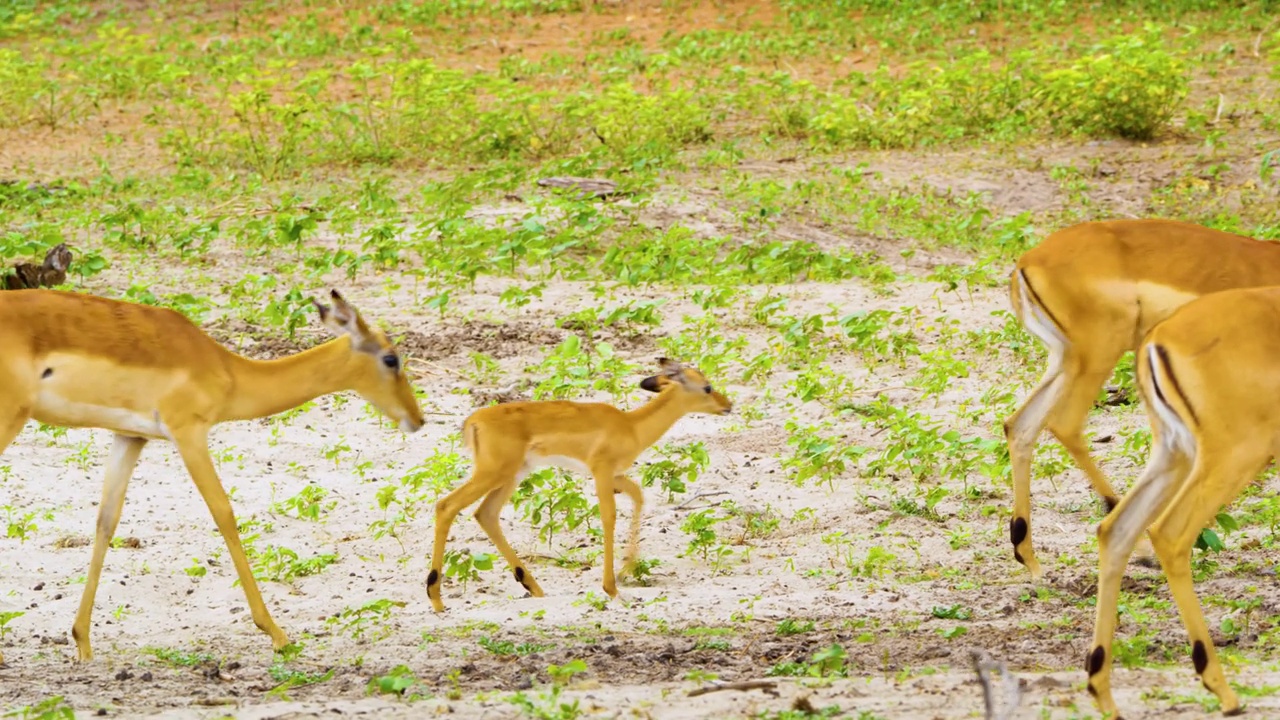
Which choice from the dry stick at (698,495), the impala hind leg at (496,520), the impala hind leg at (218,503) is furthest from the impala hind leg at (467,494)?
the dry stick at (698,495)

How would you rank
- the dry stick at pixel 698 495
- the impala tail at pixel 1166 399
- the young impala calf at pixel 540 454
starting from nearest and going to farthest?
the impala tail at pixel 1166 399 < the young impala calf at pixel 540 454 < the dry stick at pixel 698 495

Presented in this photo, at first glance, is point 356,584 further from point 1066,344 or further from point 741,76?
point 741,76

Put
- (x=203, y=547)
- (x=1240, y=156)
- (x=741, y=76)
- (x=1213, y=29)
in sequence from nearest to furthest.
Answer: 1. (x=203, y=547)
2. (x=1240, y=156)
3. (x=741, y=76)
4. (x=1213, y=29)

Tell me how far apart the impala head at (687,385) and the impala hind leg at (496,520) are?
0.77m

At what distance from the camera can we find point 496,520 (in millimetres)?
6656

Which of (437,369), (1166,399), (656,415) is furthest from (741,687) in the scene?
(437,369)

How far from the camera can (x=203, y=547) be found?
275 inches

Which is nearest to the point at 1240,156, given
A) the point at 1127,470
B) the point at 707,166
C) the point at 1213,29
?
the point at 707,166

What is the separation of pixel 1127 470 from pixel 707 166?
21.2 feet

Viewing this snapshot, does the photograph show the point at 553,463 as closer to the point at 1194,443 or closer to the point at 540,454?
the point at 540,454

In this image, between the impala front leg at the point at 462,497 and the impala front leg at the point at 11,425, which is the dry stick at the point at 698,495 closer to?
the impala front leg at the point at 462,497

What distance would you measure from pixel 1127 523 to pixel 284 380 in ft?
9.64

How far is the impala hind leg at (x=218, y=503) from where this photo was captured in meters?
5.74

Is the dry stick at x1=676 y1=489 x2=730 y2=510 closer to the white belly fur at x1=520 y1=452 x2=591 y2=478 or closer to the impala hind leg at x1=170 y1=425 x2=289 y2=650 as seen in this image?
the white belly fur at x1=520 y1=452 x2=591 y2=478
